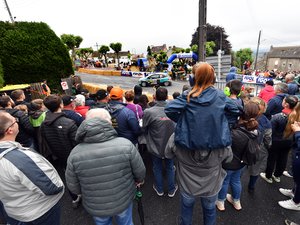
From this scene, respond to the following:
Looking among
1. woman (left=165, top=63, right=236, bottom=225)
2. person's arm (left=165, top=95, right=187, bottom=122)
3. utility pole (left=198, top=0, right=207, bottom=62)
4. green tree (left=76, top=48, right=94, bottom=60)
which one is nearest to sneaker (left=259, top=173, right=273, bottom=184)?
woman (left=165, top=63, right=236, bottom=225)

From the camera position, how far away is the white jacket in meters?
1.56

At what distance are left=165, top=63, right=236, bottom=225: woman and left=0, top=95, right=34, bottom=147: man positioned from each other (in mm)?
2765

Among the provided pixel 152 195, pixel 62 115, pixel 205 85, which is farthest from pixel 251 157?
pixel 62 115

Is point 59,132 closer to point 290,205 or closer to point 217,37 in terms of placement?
point 290,205

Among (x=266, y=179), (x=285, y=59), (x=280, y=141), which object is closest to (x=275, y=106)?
(x=280, y=141)

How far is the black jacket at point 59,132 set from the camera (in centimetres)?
277

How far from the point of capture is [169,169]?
3.14 m

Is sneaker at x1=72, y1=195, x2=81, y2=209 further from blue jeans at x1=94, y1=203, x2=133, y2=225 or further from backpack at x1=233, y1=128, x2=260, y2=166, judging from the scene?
backpack at x1=233, y1=128, x2=260, y2=166

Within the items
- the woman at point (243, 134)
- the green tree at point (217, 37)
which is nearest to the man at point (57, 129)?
the woman at point (243, 134)

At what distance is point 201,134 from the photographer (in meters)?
1.72

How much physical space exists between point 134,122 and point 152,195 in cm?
146

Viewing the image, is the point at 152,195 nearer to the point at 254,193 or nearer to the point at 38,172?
the point at 254,193

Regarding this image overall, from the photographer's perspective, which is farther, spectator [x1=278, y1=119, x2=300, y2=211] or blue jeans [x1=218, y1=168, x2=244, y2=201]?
blue jeans [x1=218, y1=168, x2=244, y2=201]

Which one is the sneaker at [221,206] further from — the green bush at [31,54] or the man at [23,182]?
the green bush at [31,54]
